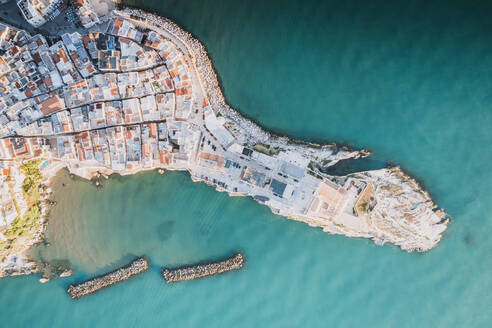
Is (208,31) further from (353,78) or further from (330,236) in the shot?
(330,236)

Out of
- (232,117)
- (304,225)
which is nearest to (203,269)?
(304,225)

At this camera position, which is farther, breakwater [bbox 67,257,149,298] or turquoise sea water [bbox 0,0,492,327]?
breakwater [bbox 67,257,149,298]

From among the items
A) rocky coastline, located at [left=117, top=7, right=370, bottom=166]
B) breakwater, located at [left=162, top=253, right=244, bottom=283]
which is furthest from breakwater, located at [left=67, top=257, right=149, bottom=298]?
rocky coastline, located at [left=117, top=7, right=370, bottom=166]

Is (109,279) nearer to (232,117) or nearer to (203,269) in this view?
(203,269)

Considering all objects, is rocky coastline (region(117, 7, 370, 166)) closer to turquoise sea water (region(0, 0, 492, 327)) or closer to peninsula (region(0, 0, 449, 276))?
peninsula (region(0, 0, 449, 276))

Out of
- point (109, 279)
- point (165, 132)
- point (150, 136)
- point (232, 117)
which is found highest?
point (232, 117)

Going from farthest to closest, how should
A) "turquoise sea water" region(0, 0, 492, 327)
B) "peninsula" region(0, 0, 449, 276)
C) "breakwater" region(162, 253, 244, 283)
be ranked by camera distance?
"breakwater" region(162, 253, 244, 283), "turquoise sea water" region(0, 0, 492, 327), "peninsula" region(0, 0, 449, 276)
